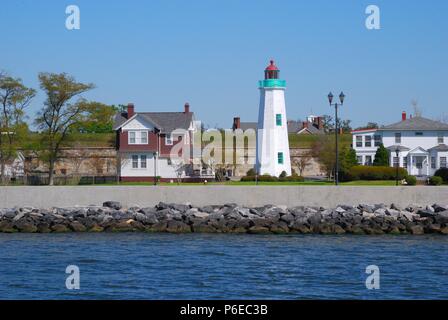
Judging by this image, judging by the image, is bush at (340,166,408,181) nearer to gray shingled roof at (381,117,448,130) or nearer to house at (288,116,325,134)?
gray shingled roof at (381,117,448,130)

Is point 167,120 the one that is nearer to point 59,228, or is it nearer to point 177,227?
point 59,228

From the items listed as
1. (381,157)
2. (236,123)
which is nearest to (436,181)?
(381,157)

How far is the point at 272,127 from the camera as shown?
5169cm

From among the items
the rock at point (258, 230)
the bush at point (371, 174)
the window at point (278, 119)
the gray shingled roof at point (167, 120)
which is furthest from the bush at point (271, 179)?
the rock at point (258, 230)

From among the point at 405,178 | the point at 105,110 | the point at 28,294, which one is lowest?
the point at 28,294

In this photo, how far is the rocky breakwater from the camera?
100ft

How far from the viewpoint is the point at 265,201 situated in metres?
33.9

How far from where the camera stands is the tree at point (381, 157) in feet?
176

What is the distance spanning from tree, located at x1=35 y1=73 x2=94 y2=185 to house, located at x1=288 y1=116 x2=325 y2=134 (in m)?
30.9

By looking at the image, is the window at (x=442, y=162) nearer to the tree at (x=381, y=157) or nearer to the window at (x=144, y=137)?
the tree at (x=381, y=157)

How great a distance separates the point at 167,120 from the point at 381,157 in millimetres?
14841

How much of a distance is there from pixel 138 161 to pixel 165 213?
23288 millimetres
